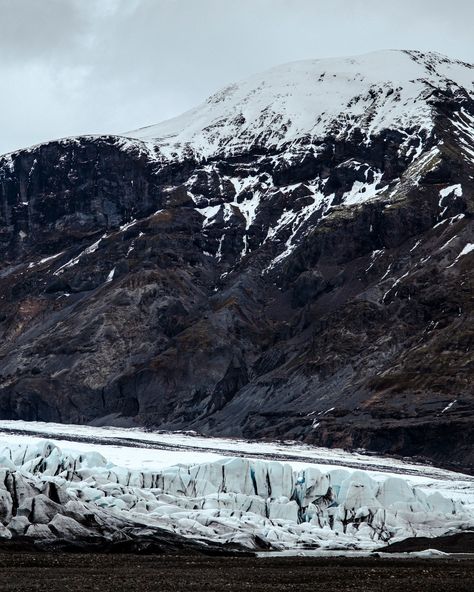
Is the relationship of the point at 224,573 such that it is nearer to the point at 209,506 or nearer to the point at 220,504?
the point at 209,506

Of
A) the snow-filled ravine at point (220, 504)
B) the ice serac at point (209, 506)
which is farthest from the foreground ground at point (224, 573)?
the snow-filled ravine at point (220, 504)

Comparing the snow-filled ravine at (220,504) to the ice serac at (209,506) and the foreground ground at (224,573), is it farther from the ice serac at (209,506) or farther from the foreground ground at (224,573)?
the foreground ground at (224,573)

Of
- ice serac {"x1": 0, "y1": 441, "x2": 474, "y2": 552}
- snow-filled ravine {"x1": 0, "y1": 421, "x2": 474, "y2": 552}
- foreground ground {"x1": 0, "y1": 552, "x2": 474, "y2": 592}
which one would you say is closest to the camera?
foreground ground {"x1": 0, "y1": 552, "x2": 474, "y2": 592}

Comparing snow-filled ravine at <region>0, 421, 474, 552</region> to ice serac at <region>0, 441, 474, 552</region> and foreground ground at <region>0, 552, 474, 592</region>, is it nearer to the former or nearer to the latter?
ice serac at <region>0, 441, 474, 552</region>

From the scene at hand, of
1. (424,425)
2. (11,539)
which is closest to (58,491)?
(11,539)

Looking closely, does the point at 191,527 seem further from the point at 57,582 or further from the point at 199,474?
the point at 57,582

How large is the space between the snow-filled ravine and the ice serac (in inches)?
3.9

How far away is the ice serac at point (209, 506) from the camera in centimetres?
7788

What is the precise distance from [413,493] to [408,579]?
48642 millimetres

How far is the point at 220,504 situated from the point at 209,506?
95 centimetres

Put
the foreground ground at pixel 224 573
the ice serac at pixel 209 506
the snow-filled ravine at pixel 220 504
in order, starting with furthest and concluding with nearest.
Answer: the snow-filled ravine at pixel 220 504, the ice serac at pixel 209 506, the foreground ground at pixel 224 573

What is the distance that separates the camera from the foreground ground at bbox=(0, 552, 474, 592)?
50.2 meters

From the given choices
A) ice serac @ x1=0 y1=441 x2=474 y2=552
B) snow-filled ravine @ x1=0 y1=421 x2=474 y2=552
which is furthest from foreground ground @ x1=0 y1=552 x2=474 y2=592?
snow-filled ravine @ x1=0 y1=421 x2=474 y2=552

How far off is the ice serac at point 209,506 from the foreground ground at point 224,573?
23.2 feet
